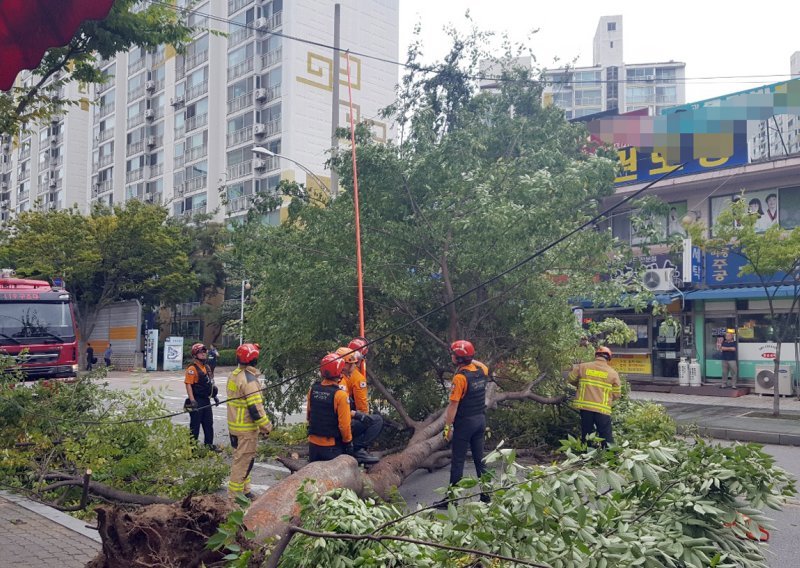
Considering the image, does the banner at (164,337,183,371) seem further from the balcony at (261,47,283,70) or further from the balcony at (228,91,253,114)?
the balcony at (261,47,283,70)

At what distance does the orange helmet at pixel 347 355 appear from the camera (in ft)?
21.7

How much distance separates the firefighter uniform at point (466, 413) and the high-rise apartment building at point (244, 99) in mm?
30475

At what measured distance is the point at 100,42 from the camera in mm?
8969

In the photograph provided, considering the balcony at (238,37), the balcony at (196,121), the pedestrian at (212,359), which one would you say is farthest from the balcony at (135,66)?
the pedestrian at (212,359)

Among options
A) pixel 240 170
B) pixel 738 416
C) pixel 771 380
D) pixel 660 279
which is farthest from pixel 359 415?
pixel 240 170

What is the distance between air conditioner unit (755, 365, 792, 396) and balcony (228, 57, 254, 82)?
1362 inches

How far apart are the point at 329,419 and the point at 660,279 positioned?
16.2 m

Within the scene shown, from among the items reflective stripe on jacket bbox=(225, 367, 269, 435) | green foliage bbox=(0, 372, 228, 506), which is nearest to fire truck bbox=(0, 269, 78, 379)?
green foliage bbox=(0, 372, 228, 506)

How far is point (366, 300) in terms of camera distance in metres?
9.57

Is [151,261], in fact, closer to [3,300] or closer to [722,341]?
[3,300]

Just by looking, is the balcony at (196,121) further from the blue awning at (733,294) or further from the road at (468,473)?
the road at (468,473)

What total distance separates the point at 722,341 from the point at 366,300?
13.9 metres

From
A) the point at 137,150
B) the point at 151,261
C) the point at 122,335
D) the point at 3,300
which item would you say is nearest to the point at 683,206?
the point at 3,300

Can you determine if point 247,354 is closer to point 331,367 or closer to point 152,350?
point 331,367
